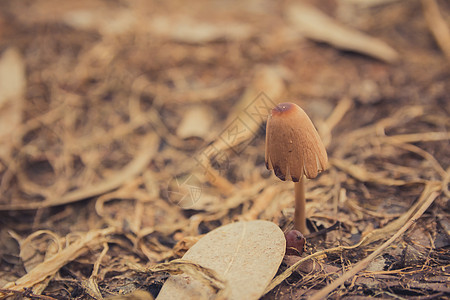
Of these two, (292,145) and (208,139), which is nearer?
(292,145)

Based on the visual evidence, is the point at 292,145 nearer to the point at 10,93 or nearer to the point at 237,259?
the point at 237,259

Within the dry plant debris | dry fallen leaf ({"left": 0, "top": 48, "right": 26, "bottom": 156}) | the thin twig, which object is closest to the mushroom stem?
the dry plant debris

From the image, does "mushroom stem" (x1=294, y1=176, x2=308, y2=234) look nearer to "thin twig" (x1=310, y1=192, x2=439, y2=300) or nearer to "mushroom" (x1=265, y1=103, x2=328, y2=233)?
"mushroom" (x1=265, y1=103, x2=328, y2=233)

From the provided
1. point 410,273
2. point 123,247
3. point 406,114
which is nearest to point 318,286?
point 410,273

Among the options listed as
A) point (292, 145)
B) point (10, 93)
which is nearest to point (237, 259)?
point (292, 145)

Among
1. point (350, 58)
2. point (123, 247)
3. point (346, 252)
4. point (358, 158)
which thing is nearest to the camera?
point (346, 252)

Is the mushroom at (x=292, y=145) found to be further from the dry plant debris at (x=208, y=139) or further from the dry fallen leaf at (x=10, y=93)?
the dry fallen leaf at (x=10, y=93)

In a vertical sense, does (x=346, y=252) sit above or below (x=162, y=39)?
below

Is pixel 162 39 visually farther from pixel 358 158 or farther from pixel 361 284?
pixel 361 284
